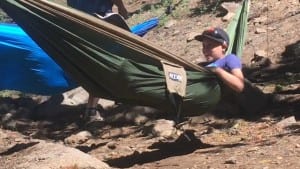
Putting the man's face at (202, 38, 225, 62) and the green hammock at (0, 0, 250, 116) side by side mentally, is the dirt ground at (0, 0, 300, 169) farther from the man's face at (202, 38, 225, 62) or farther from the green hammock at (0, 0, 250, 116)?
the man's face at (202, 38, 225, 62)

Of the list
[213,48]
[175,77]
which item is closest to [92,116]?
[213,48]

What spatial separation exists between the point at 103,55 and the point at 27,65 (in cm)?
154

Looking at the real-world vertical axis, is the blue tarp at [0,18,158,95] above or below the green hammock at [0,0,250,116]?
below

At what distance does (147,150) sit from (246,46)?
9.12ft

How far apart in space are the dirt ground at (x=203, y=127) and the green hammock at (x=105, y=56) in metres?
0.45

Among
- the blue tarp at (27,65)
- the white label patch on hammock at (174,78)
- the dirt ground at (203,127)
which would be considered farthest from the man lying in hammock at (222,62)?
the blue tarp at (27,65)

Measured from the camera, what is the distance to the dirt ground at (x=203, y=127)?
12.8ft

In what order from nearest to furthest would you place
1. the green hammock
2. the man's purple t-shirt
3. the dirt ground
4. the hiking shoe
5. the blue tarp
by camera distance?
the green hammock → the dirt ground → the man's purple t-shirt → the blue tarp → the hiking shoe

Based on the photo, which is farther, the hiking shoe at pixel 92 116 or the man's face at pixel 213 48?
the hiking shoe at pixel 92 116

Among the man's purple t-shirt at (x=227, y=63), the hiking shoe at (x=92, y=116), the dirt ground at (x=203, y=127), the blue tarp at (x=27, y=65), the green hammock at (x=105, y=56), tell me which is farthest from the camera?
the hiking shoe at (x=92, y=116)

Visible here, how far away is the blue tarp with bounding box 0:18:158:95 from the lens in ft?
16.7

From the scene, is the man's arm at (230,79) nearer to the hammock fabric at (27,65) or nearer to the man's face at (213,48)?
the man's face at (213,48)

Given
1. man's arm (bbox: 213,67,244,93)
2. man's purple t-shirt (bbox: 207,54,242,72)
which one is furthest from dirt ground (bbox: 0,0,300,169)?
man's purple t-shirt (bbox: 207,54,242,72)

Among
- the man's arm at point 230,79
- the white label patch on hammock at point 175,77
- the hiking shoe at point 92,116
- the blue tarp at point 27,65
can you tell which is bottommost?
the hiking shoe at point 92,116
